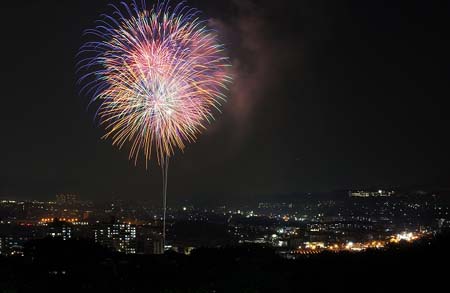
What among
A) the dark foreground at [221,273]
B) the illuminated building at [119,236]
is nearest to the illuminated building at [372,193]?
the illuminated building at [119,236]

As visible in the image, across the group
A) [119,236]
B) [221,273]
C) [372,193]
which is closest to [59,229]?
[119,236]

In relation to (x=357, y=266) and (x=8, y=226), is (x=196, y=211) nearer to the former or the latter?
(x=8, y=226)

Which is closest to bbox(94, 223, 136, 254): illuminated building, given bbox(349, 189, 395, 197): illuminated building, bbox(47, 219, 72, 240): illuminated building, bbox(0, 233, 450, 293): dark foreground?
bbox(47, 219, 72, 240): illuminated building

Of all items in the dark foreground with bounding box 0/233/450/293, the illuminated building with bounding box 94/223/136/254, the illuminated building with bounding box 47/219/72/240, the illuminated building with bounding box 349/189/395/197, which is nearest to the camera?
the dark foreground with bounding box 0/233/450/293

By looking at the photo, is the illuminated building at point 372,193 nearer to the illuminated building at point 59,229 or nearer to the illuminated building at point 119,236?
the illuminated building at point 119,236

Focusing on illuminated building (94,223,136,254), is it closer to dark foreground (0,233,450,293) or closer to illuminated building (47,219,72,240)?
illuminated building (47,219,72,240)

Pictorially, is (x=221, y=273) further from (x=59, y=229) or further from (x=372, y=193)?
(x=372, y=193)

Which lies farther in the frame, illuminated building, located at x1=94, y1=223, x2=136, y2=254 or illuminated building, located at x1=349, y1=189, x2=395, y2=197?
illuminated building, located at x1=349, y1=189, x2=395, y2=197

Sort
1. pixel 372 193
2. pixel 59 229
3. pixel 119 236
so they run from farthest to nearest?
pixel 372 193 < pixel 59 229 < pixel 119 236

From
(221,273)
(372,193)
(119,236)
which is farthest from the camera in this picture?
(372,193)
